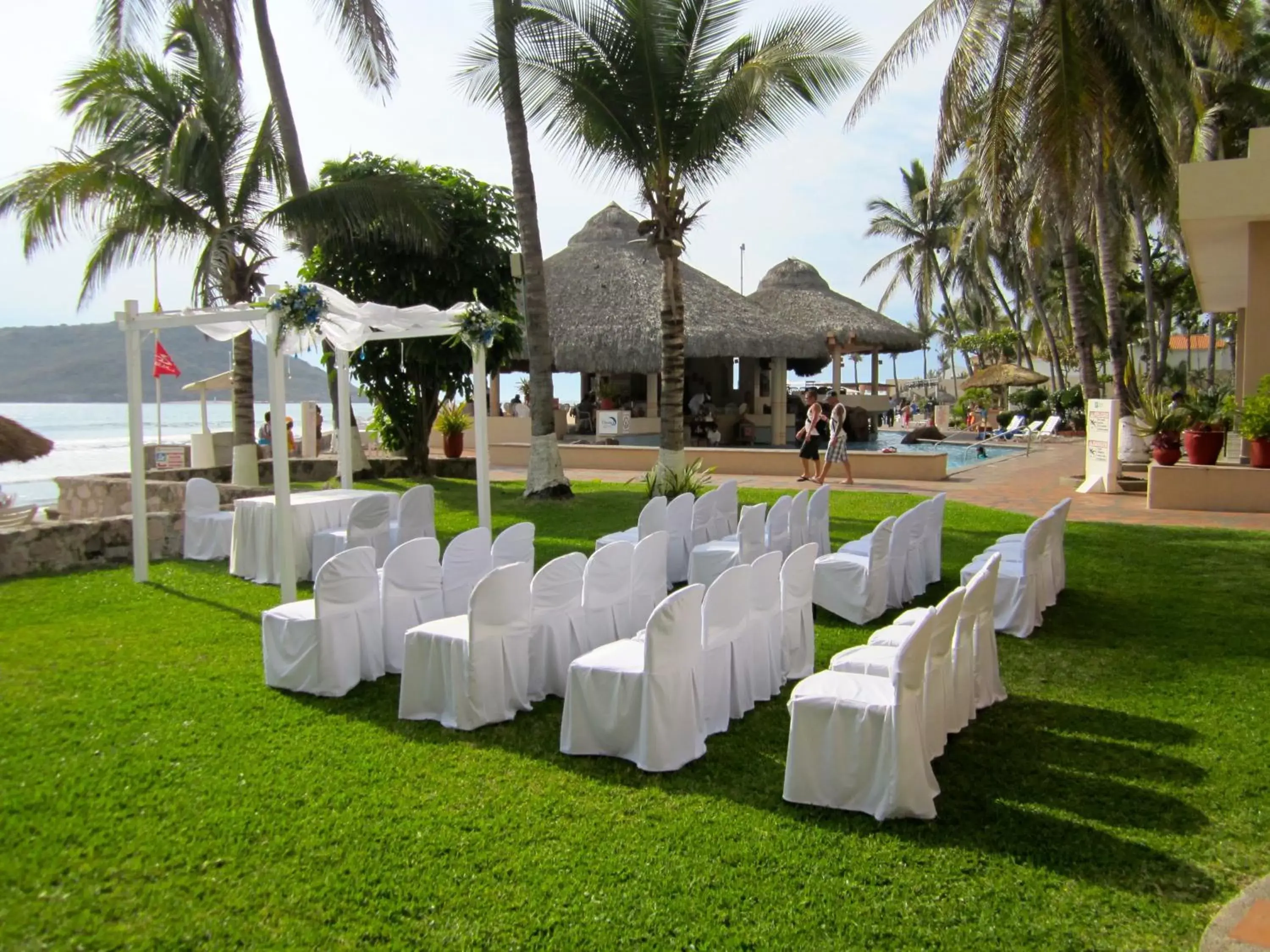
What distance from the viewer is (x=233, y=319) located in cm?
777

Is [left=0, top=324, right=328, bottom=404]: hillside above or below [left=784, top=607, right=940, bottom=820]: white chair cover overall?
above

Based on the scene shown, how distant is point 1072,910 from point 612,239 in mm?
23941

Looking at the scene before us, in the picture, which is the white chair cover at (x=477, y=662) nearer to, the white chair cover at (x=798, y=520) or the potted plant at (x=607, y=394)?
the white chair cover at (x=798, y=520)

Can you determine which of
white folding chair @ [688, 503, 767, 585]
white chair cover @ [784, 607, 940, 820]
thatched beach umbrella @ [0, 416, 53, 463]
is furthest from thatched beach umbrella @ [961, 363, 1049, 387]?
white chair cover @ [784, 607, 940, 820]

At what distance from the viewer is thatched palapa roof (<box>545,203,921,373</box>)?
22.0 m

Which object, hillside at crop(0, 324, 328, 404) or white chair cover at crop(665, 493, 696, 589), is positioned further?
hillside at crop(0, 324, 328, 404)

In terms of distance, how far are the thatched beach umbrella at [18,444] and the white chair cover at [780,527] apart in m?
10.3

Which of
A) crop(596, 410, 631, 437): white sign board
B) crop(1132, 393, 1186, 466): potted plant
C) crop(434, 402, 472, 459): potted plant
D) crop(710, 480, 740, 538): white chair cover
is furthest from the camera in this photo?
crop(596, 410, 631, 437): white sign board

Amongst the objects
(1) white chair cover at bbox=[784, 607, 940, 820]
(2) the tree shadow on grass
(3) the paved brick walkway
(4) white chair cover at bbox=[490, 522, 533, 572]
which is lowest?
(2) the tree shadow on grass

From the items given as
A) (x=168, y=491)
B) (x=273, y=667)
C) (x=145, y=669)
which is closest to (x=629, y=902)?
(x=273, y=667)

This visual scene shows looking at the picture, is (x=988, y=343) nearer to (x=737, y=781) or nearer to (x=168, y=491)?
(x=168, y=491)

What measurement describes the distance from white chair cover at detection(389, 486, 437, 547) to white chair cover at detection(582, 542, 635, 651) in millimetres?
3428

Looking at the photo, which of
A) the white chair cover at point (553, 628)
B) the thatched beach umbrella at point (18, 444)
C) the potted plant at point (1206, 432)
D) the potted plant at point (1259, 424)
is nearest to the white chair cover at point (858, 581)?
the white chair cover at point (553, 628)

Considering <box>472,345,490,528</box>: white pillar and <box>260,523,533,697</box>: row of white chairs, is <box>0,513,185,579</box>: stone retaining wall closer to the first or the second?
<box>472,345,490,528</box>: white pillar
